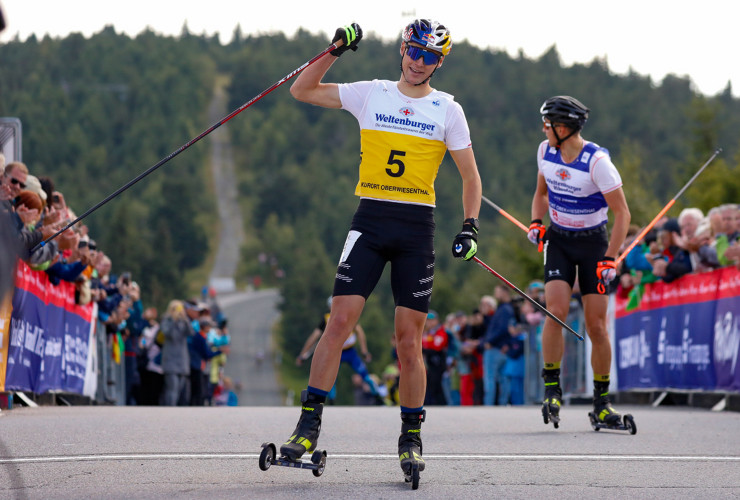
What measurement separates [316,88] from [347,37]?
1.06 feet

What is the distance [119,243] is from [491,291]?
47925 mm

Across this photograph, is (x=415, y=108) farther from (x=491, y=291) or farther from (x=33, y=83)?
Result: (x=33, y=83)

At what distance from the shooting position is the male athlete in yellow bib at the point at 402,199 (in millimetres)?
6023

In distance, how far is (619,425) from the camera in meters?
9.02

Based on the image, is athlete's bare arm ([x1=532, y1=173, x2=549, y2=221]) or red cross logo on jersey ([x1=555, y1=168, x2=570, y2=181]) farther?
athlete's bare arm ([x1=532, y1=173, x2=549, y2=221])

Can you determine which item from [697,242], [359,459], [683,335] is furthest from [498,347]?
[359,459]

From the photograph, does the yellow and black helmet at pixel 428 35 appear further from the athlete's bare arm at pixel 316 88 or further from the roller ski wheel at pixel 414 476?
the roller ski wheel at pixel 414 476

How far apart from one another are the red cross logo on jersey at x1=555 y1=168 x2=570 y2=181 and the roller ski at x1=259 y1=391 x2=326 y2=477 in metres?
4.12

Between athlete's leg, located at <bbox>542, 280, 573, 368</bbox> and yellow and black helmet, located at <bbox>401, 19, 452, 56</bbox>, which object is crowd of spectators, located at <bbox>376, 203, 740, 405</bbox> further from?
yellow and black helmet, located at <bbox>401, 19, 452, 56</bbox>

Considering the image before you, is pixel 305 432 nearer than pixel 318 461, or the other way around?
pixel 318 461

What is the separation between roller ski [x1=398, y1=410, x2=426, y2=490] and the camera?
552 cm

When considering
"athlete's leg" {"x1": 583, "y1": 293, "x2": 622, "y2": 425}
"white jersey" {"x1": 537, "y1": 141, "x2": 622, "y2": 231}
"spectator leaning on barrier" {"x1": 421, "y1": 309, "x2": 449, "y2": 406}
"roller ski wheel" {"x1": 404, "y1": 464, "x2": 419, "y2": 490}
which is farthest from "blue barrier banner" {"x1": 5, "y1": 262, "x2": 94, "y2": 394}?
"spectator leaning on barrier" {"x1": 421, "y1": 309, "x2": 449, "y2": 406}

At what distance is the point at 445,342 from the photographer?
21438 millimetres

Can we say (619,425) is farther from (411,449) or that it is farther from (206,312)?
(206,312)
